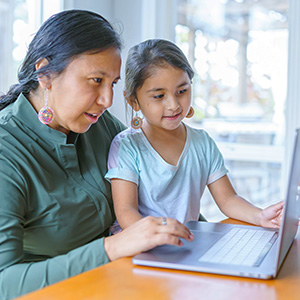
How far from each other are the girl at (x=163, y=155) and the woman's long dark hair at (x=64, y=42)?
7.2 inches

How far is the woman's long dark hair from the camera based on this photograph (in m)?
1.28

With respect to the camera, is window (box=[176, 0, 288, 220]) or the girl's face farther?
window (box=[176, 0, 288, 220])

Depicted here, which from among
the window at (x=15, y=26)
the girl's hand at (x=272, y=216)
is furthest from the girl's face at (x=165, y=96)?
the window at (x=15, y=26)

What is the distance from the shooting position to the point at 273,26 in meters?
3.16

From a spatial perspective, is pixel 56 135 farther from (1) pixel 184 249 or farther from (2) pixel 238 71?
(2) pixel 238 71

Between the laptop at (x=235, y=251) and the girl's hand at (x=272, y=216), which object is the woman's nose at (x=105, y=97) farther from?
the girl's hand at (x=272, y=216)

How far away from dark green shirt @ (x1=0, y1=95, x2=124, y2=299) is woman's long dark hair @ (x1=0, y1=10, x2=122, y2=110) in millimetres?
106

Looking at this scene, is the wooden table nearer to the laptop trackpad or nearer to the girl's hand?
the laptop trackpad

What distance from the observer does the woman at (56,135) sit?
1.22 meters

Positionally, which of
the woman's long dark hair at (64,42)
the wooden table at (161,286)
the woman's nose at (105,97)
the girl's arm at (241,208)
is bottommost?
the girl's arm at (241,208)

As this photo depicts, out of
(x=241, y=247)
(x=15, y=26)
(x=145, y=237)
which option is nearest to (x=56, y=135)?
(x=145, y=237)

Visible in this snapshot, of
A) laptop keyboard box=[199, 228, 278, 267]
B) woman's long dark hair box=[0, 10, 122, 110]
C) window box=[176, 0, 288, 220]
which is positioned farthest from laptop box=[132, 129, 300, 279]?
window box=[176, 0, 288, 220]

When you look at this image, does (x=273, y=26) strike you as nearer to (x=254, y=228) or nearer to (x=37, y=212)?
(x=254, y=228)

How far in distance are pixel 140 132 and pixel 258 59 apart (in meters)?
1.91
